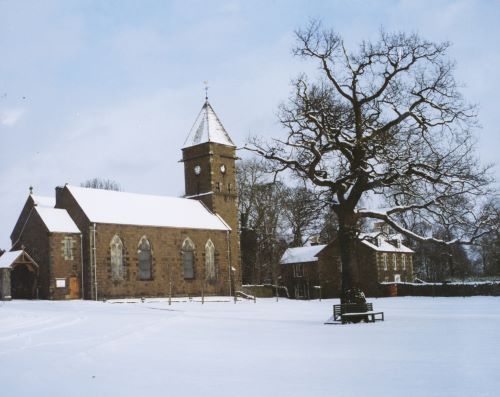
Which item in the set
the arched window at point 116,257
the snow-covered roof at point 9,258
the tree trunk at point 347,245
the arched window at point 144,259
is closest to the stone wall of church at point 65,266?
the arched window at point 116,257

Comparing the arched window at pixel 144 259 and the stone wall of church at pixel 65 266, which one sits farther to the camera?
the arched window at pixel 144 259

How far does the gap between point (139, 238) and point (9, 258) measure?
33.5 feet

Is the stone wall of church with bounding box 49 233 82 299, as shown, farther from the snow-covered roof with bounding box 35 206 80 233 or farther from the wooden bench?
the wooden bench

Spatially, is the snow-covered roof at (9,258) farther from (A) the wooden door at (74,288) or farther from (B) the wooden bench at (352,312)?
(B) the wooden bench at (352,312)

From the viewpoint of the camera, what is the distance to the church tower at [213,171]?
60.2 meters

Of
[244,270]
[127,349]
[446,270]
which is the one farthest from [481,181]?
[446,270]

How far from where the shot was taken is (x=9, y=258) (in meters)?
46.0

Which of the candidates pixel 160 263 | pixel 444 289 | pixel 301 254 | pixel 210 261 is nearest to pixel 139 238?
pixel 160 263

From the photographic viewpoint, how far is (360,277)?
6500cm

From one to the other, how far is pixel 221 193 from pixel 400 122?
124 ft

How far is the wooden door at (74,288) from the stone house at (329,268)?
24.0 m

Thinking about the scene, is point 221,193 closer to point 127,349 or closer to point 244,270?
point 244,270

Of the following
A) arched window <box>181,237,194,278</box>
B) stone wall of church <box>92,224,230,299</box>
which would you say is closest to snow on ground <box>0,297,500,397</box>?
stone wall of church <box>92,224,230,299</box>

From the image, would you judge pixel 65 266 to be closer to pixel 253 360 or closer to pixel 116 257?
pixel 116 257
